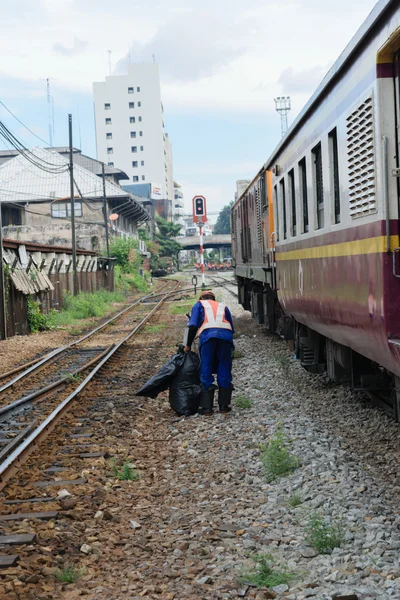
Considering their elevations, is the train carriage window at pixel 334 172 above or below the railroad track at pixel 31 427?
above

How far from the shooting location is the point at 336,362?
28.0ft

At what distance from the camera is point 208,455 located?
7.67 metres

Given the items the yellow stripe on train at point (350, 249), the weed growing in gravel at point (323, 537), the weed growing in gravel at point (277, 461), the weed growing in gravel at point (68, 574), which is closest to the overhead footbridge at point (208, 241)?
the yellow stripe on train at point (350, 249)

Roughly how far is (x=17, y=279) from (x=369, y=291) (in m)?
18.1

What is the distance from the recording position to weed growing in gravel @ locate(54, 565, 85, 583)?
4637mm

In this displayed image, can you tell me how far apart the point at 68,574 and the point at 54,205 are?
55.8 metres

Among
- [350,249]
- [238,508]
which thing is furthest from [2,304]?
[350,249]

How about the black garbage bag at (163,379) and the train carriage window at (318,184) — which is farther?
the black garbage bag at (163,379)

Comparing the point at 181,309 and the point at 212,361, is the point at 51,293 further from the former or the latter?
the point at 212,361

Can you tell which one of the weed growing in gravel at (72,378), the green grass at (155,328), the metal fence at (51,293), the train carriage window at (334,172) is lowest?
the weed growing in gravel at (72,378)

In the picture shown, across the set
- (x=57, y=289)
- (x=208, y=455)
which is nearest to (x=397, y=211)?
(x=208, y=455)

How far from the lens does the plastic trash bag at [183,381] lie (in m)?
9.57

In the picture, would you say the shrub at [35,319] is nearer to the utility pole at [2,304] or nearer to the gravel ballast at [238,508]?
the utility pole at [2,304]

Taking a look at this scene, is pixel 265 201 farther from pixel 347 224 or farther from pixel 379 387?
pixel 347 224
